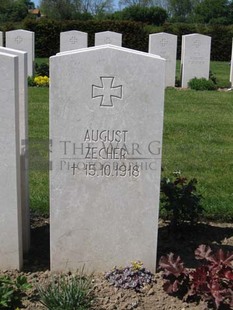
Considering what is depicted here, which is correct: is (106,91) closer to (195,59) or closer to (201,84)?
(201,84)

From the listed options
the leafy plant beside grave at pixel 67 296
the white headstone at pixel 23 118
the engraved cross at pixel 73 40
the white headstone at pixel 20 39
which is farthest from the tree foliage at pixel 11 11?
the leafy plant beside grave at pixel 67 296

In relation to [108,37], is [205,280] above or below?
below

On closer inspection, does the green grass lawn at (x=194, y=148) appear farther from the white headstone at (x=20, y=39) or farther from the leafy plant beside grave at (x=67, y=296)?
the white headstone at (x=20, y=39)

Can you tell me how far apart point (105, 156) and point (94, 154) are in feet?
0.25

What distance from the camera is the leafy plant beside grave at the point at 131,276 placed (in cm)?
329

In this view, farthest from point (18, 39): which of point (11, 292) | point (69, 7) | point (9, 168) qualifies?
point (69, 7)

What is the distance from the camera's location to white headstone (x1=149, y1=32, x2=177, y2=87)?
14.9 m

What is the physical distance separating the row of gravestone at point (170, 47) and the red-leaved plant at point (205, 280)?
1216 cm

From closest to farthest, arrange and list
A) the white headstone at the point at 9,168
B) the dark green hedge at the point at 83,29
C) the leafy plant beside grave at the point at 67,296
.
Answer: the leafy plant beside grave at the point at 67,296
the white headstone at the point at 9,168
the dark green hedge at the point at 83,29

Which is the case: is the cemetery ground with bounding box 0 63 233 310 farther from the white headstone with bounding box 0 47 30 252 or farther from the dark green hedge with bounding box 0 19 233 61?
the dark green hedge with bounding box 0 19 233 61

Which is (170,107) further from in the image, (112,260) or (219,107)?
(112,260)

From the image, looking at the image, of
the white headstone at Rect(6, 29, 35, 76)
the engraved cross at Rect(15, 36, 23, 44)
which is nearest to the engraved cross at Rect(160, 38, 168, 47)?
the white headstone at Rect(6, 29, 35, 76)

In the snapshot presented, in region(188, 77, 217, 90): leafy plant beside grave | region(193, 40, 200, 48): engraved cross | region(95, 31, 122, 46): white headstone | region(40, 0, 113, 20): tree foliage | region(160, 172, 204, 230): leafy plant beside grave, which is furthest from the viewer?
region(40, 0, 113, 20): tree foliage

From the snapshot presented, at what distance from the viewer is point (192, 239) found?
4.14m
